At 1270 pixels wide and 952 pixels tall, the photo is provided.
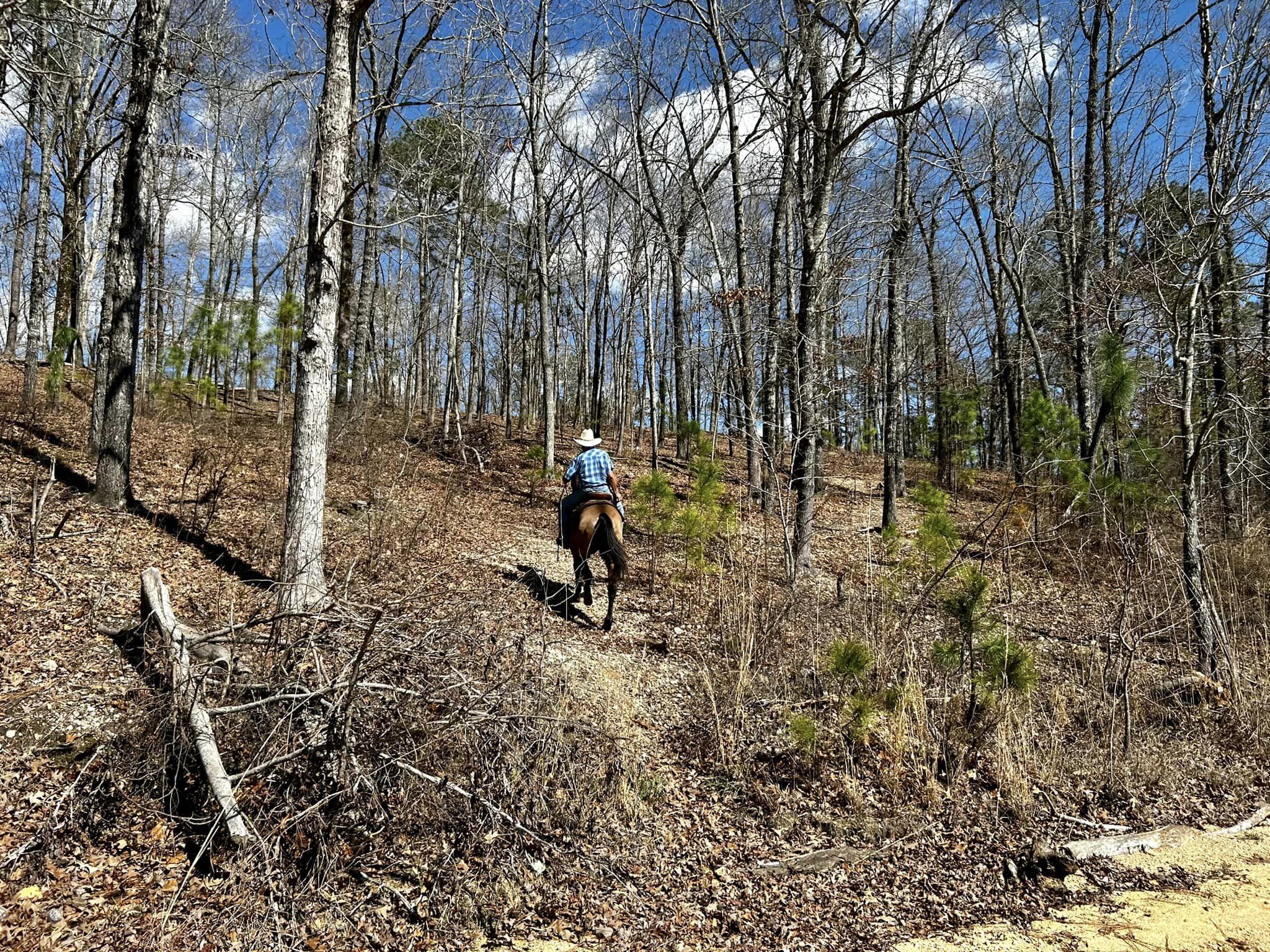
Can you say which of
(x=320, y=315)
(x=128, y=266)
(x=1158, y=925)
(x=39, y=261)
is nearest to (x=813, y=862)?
(x=1158, y=925)

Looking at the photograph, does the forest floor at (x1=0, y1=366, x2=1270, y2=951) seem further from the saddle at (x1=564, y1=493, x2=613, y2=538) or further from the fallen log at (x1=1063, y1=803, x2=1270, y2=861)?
the saddle at (x1=564, y1=493, x2=613, y2=538)

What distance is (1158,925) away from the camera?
11.9 feet

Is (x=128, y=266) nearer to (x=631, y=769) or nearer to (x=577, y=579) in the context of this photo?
(x=577, y=579)

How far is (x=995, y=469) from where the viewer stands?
1022 inches

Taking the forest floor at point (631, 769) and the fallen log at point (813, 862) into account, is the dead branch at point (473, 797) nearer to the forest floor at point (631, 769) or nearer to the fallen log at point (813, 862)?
the forest floor at point (631, 769)

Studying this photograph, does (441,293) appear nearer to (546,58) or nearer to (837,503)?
(546,58)

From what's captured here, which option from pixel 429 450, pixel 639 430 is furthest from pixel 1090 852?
pixel 639 430

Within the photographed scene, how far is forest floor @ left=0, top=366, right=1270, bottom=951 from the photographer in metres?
3.21

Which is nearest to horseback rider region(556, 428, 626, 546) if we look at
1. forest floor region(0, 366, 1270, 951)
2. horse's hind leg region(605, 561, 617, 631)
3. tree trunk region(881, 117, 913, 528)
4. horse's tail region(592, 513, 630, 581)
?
horse's tail region(592, 513, 630, 581)

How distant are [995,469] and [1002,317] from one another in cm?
727

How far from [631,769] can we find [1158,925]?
9.95 feet

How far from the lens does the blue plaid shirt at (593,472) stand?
6883mm

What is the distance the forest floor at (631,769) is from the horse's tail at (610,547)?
647 millimetres

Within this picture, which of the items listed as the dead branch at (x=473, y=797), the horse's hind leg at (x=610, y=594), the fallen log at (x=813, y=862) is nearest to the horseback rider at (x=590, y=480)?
the horse's hind leg at (x=610, y=594)
